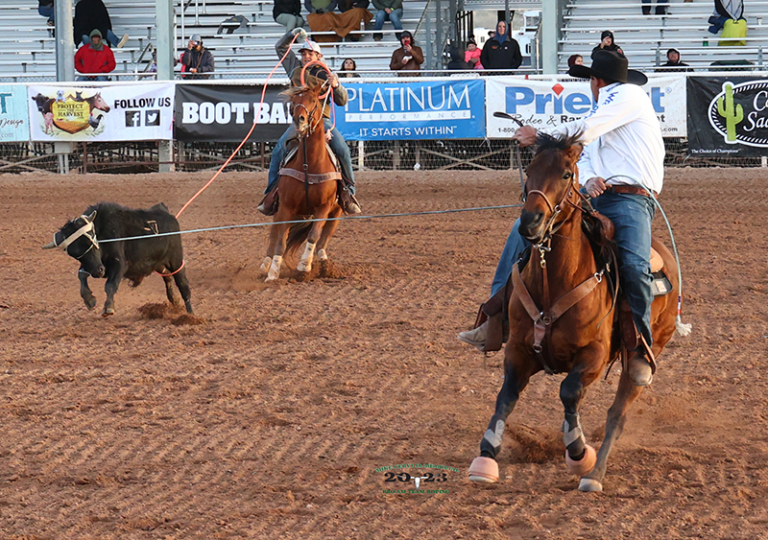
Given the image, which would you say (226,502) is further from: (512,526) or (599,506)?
(599,506)

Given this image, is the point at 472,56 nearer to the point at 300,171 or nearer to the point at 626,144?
the point at 300,171

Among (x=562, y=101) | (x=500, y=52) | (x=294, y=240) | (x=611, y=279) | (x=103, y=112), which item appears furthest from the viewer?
(x=500, y=52)

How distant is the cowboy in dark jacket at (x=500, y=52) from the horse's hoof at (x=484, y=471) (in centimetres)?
1744

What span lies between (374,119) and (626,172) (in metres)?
14.2

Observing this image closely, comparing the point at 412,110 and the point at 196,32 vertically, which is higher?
the point at 196,32

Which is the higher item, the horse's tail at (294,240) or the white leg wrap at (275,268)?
the horse's tail at (294,240)

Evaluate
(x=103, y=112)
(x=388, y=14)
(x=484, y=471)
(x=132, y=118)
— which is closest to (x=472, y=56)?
(x=388, y=14)

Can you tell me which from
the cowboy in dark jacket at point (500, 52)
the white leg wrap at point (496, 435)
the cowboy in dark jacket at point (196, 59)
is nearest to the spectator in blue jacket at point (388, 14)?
the cowboy in dark jacket at point (500, 52)

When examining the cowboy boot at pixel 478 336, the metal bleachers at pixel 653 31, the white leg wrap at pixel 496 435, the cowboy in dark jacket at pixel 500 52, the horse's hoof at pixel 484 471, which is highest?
the metal bleachers at pixel 653 31

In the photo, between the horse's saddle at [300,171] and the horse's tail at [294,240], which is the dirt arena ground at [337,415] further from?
the horse's saddle at [300,171]

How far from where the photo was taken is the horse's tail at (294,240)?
34.8 ft

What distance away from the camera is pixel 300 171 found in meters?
10.4

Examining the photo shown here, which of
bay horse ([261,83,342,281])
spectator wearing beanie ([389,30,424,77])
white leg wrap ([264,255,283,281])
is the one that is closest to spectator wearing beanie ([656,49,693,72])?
spectator wearing beanie ([389,30,424,77])

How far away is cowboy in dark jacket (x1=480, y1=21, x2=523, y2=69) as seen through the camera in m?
21.2
